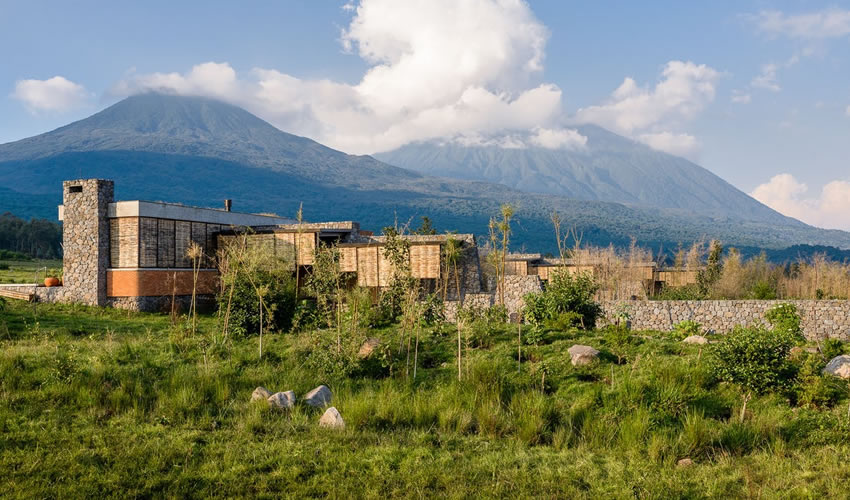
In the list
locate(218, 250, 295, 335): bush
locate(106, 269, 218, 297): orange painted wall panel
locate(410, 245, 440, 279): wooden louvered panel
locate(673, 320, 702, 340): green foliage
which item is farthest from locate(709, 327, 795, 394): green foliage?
locate(106, 269, 218, 297): orange painted wall panel

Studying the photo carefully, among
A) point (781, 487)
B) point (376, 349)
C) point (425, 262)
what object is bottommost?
point (781, 487)

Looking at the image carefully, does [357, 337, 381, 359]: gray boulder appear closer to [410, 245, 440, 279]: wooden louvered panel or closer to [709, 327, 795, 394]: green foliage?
[709, 327, 795, 394]: green foliage

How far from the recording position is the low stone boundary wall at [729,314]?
17344 mm

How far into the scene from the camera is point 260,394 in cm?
759

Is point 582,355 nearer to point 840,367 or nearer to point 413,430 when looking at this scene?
point 413,430

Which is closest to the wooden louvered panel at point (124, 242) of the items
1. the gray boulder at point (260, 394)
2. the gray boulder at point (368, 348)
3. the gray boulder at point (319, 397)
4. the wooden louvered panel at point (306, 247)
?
the wooden louvered panel at point (306, 247)

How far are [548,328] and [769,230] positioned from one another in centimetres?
22108

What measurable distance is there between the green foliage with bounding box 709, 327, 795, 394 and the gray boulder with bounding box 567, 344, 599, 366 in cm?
178

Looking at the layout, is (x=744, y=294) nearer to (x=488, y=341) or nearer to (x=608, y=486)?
(x=488, y=341)

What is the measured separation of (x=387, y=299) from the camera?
1227cm

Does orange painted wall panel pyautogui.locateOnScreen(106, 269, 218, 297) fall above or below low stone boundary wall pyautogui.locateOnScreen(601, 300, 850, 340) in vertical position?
above

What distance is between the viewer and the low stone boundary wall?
17344 millimetres

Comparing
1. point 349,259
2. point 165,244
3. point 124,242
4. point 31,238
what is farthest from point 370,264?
point 31,238

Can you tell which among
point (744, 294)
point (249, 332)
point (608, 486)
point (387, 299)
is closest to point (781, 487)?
point (608, 486)
